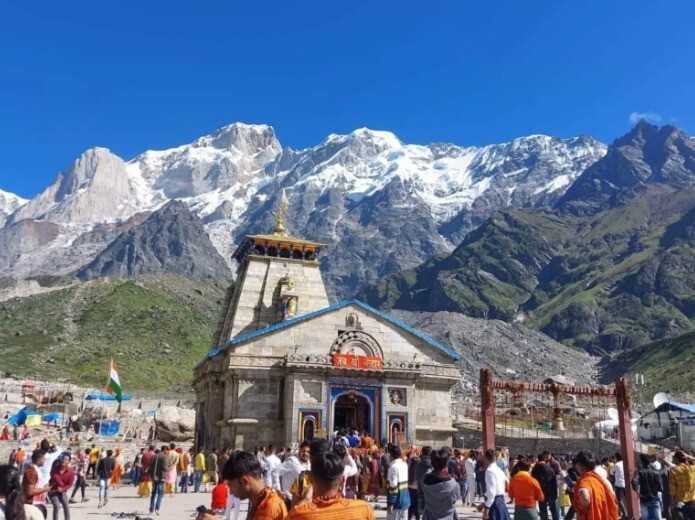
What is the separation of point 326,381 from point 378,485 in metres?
12.5

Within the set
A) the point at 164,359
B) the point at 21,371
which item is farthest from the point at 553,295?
the point at 21,371

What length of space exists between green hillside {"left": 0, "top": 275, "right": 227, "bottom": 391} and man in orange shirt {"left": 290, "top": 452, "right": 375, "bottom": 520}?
6890 cm

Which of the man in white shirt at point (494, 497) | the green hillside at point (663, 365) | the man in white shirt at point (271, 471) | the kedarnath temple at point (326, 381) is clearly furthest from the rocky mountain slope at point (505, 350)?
the man in white shirt at point (494, 497)

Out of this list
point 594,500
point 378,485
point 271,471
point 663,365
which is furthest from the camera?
point 663,365

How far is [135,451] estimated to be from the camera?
1617 inches

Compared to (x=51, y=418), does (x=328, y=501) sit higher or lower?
lower

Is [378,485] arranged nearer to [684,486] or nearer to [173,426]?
[684,486]

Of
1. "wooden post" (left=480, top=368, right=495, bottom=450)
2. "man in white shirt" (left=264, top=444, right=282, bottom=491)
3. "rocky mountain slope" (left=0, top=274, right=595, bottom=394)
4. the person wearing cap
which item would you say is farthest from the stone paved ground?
"rocky mountain slope" (left=0, top=274, right=595, bottom=394)

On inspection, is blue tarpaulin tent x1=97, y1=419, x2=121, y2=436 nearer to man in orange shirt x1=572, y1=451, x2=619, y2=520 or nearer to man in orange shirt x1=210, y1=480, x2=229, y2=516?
man in orange shirt x1=210, y1=480, x2=229, y2=516

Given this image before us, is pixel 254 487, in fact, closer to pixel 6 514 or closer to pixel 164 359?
pixel 6 514

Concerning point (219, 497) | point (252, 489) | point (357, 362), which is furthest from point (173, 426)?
point (252, 489)

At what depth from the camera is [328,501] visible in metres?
5.34

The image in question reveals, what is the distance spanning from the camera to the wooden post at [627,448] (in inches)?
675

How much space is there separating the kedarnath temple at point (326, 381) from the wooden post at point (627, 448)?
13596mm
